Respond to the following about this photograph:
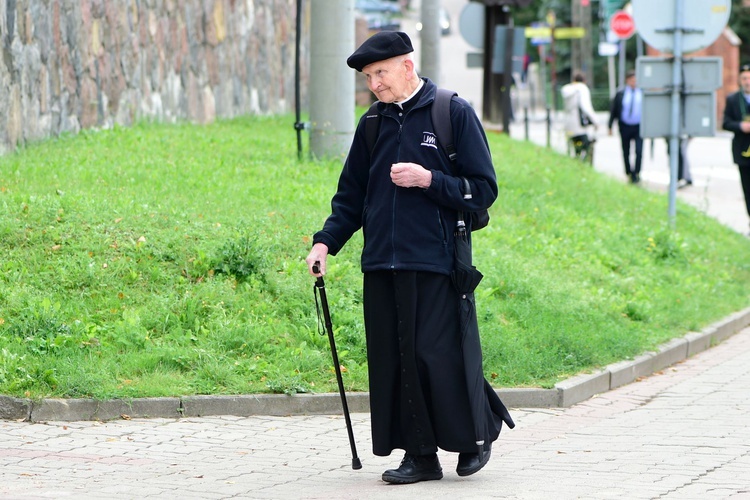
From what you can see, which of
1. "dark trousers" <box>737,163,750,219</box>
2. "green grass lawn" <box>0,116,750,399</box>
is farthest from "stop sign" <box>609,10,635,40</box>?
"green grass lawn" <box>0,116,750,399</box>

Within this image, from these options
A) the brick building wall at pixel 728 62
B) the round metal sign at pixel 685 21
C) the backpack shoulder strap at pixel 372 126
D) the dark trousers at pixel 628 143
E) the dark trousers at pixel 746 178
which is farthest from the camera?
the brick building wall at pixel 728 62

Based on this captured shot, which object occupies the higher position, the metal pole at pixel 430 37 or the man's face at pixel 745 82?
the metal pole at pixel 430 37

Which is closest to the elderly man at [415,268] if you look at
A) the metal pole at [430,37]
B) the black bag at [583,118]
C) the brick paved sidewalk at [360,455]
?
the brick paved sidewalk at [360,455]

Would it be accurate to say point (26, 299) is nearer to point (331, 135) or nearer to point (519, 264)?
point (519, 264)

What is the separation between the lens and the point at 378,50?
18.5 feet

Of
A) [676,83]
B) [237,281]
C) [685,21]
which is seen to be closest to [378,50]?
[237,281]

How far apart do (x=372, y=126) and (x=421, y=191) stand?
1.37 feet

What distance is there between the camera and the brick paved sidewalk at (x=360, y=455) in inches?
223

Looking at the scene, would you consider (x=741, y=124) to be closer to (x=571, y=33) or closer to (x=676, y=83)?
(x=676, y=83)

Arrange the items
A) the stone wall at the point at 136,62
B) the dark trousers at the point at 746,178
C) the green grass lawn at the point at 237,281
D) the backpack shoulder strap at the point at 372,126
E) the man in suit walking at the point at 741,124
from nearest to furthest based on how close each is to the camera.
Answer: the backpack shoulder strap at the point at 372,126 → the green grass lawn at the point at 237,281 → the stone wall at the point at 136,62 → the man in suit walking at the point at 741,124 → the dark trousers at the point at 746,178

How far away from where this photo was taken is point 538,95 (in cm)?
5597

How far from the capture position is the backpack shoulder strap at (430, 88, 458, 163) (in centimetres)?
Result: 577

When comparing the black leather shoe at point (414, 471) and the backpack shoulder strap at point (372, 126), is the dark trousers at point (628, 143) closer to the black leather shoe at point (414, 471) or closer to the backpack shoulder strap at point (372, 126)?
→ the backpack shoulder strap at point (372, 126)

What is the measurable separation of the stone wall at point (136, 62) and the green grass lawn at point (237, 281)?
0.60 metres
